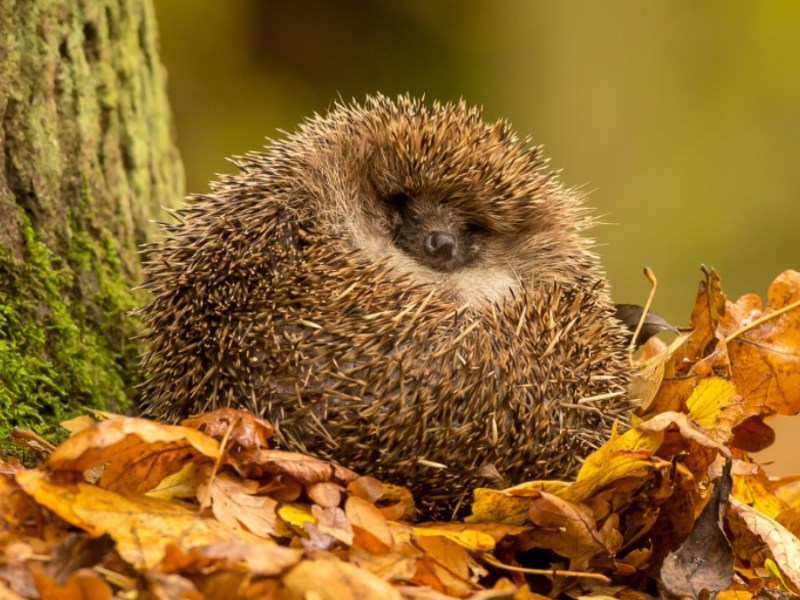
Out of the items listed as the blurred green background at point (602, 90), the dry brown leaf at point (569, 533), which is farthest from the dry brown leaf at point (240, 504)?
the blurred green background at point (602, 90)

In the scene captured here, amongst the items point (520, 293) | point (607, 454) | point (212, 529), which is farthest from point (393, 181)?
point (212, 529)

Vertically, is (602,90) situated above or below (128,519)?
above

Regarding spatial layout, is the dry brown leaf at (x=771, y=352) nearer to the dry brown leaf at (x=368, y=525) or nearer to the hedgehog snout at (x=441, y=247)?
the hedgehog snout at (x=441, y=247)

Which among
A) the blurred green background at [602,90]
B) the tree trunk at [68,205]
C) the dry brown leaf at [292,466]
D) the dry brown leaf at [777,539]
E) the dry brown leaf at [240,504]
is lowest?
the dry brown leaf at [240,504]

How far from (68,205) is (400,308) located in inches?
59.6

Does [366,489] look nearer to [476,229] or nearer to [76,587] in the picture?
[76,587]

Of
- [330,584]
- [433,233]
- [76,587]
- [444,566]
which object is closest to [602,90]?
[433,233]

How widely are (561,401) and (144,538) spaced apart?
1.08 meters

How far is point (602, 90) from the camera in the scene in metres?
8.70

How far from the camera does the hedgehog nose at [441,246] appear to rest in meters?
2.90

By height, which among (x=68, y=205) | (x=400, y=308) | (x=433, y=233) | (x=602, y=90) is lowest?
(x=400, y=308)

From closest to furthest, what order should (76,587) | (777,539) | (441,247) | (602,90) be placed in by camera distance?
(76,587)
(777,539)
(441,247)
(602,90)

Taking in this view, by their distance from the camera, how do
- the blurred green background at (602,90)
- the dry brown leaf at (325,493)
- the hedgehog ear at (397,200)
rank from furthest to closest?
the blurred green background at (602,90)
the hedgehog ear at (397,200)
the dry brown leaf at (325,493)

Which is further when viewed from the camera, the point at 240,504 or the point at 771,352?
the point at 771,352
